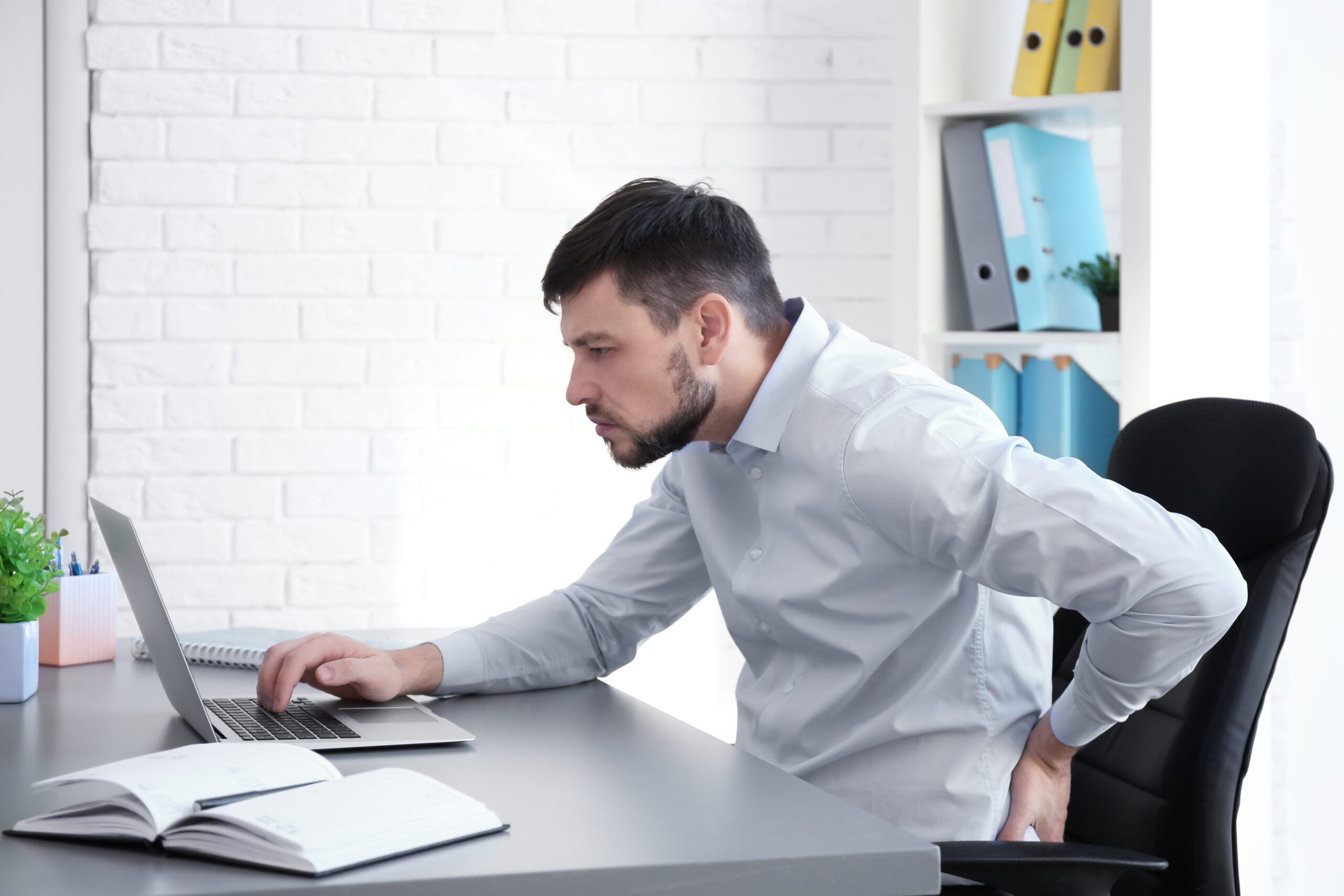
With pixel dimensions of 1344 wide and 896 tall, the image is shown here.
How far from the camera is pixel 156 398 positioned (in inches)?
104

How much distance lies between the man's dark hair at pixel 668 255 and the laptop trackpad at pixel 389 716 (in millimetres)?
482

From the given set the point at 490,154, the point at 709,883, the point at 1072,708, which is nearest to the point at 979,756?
the point at 1072,708

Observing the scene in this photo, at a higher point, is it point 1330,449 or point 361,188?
point 361,188

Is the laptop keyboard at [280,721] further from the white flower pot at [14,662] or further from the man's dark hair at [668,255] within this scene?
the man's dark hair at [668,255]

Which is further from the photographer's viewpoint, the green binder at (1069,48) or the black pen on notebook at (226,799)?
the green binder at (1069,48)

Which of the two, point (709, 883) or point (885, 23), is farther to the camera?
point (885, 23)

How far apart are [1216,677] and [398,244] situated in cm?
187

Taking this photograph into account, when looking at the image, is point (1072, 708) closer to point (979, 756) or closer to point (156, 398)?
point (979, 756)

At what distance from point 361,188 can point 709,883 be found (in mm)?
2163

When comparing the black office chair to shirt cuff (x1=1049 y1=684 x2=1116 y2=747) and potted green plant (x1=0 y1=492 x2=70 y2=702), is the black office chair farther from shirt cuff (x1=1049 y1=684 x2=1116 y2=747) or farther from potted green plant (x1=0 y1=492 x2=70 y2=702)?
potted green plant (x1=0 y1=492 x2=70 y2=702)

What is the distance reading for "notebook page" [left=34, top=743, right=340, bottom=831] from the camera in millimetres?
825

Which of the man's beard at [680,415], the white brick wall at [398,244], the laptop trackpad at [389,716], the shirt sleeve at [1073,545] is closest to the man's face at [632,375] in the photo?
the man's beard at [680,415]

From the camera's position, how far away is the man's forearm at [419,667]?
1.38 metres

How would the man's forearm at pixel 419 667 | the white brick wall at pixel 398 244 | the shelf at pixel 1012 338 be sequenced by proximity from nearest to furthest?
the man's forearm at pixel 419 667
the shelf at pixel 1012 338
the white brick wall at pixel 398 244
